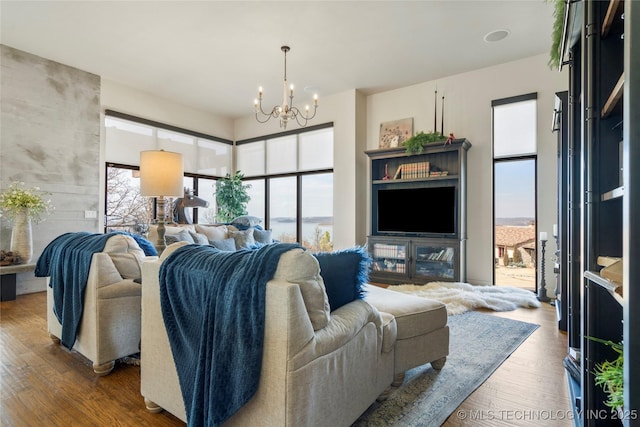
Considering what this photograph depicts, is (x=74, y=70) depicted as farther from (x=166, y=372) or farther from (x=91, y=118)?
(x=166, y=372)

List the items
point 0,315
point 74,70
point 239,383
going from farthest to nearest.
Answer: point 74,70, point 0,315, point 239,383

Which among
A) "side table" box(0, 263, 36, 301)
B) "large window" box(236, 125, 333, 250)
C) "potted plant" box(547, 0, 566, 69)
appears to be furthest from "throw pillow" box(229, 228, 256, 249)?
"potted plant" box(547, 0, 566, 69)

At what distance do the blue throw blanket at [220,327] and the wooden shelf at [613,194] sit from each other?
1.10 meters

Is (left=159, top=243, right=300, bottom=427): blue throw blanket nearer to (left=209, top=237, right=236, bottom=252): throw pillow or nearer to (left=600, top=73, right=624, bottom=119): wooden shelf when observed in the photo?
(left=600, top=73, right=624, bottom=119): wooden shelf

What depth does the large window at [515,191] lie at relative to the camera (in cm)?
459

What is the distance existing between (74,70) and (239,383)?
5.65m

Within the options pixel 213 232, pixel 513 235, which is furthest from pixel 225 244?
pixel 513 235

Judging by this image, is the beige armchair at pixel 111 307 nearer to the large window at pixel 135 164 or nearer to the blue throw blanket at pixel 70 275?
the blue throw blanket at pixel 70 275

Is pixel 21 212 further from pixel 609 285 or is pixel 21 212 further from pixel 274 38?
pixel 609 285

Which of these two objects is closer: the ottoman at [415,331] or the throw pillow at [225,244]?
the ottoman at [415,331]

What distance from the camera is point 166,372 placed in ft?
5.44

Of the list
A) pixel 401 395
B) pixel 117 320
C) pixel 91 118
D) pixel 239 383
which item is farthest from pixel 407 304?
pixel 91 118

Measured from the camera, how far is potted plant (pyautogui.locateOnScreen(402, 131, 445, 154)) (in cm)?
483

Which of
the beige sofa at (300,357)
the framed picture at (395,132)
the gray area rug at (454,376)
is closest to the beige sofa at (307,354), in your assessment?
the beige sofa at (300,357)
